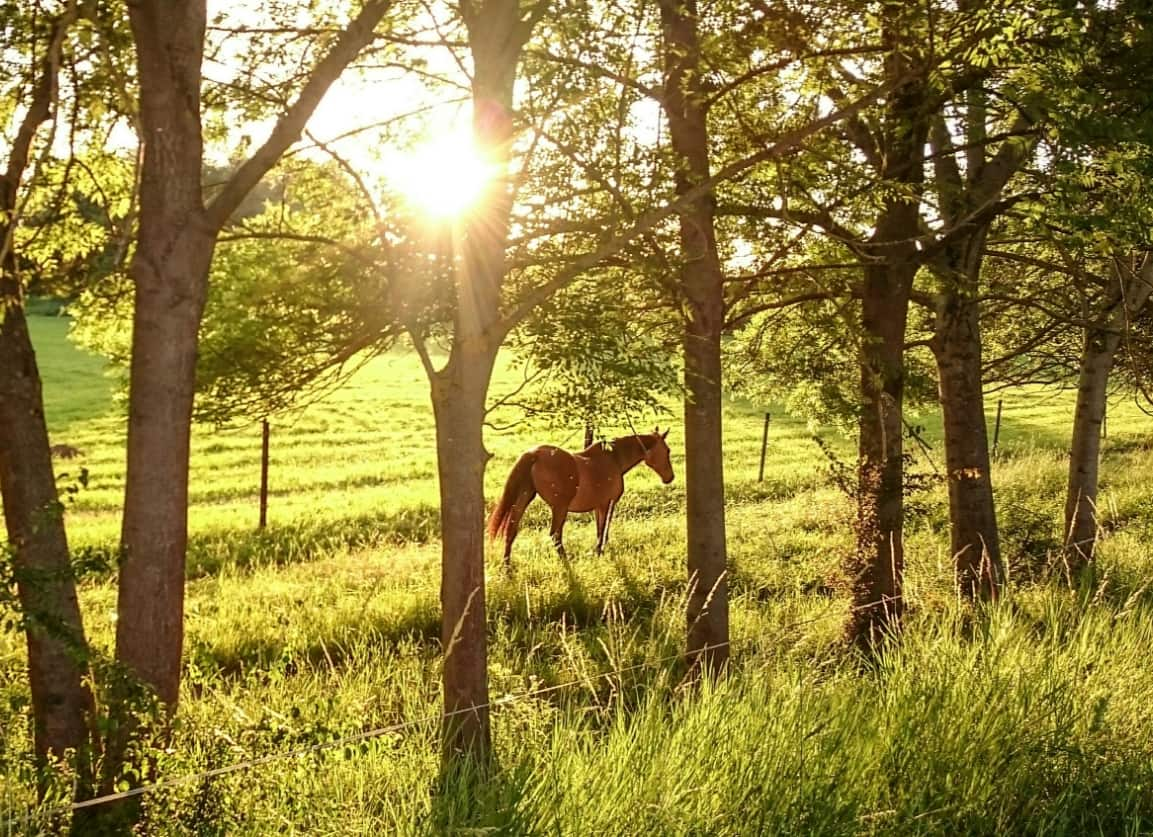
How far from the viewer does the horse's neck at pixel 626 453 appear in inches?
629

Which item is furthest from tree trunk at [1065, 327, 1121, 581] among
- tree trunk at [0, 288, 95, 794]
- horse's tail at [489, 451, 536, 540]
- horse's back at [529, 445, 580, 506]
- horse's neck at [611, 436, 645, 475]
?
tree trunk at [0, 288, 95, 794]

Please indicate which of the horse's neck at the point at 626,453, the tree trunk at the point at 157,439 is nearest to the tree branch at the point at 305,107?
the tree trunk at the point at 157,439

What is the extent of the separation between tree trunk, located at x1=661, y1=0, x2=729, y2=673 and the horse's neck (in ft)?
25.7

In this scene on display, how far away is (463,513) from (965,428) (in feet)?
21.4

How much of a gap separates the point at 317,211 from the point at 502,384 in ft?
137

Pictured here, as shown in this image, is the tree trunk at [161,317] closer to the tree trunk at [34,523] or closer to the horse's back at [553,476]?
the tree trunk at [34,523]

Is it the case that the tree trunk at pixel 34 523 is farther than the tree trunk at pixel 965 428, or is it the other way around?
the tree trunk at pixel 965 428

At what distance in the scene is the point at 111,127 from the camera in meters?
5.31

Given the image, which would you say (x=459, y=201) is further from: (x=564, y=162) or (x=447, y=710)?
(x=447, y=710)

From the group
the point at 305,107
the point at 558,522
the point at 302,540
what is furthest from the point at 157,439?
the point at 302,540

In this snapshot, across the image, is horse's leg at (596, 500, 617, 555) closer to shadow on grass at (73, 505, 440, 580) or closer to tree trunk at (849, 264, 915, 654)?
shadow on grass at (73, 505, 440, 580)

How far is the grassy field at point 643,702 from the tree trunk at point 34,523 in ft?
0.74

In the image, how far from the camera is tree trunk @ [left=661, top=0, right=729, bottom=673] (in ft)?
24.6

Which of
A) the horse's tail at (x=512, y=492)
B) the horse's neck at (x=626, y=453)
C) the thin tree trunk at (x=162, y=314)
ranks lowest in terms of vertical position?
the horse's tail at (x=512, y=492)
